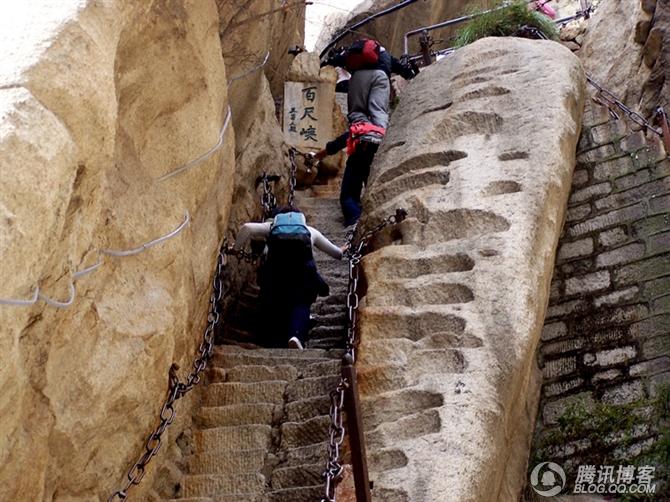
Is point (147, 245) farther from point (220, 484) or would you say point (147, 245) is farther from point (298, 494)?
point (298, 494)

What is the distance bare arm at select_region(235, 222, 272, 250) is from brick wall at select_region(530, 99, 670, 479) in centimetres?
198

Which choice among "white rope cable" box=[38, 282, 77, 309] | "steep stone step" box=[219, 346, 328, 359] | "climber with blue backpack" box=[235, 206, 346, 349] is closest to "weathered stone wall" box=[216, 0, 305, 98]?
"climber with blue backpack" box=[235, 206, 346, 349]

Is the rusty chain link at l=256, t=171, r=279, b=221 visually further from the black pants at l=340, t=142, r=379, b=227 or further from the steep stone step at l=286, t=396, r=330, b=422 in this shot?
the steep stone step at l=286, t=396, r=330, b=422

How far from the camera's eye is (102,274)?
4684 millimetres

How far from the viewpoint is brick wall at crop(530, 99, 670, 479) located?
243 inches

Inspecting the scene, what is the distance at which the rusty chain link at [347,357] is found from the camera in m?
4.42

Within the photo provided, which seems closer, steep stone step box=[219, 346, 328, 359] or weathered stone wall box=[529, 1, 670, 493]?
weathered stone wall box=[529, 1, 670, 493]

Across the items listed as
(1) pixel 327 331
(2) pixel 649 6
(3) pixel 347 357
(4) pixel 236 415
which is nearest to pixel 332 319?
(1) pixel 327 331

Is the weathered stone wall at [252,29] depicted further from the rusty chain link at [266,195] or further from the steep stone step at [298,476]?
the steep stone step at [298,476]

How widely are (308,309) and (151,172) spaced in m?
1.77

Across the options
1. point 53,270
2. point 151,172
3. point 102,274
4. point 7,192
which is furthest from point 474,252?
point 7,192

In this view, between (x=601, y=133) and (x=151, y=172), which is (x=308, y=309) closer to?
(x=151, y=172)
